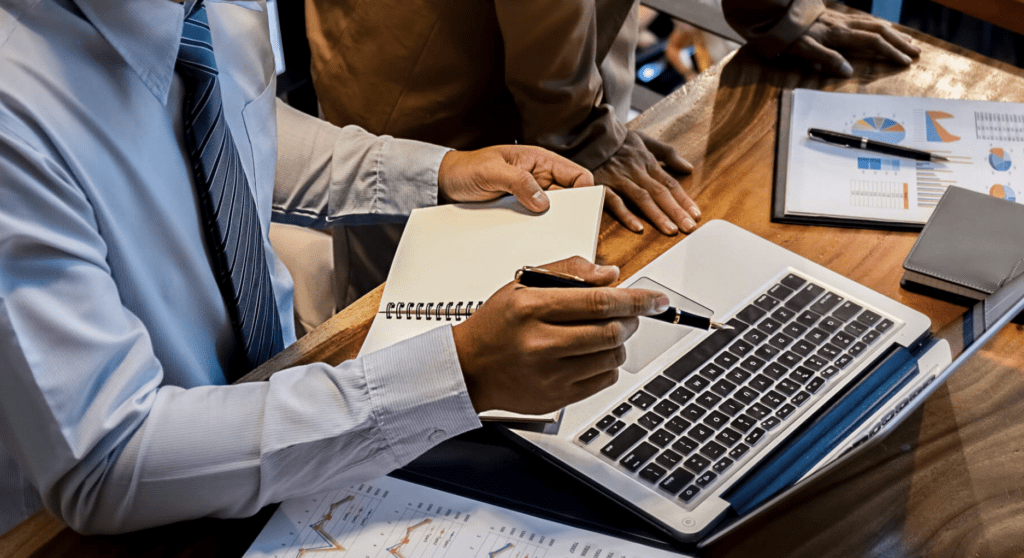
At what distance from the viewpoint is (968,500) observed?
81cm

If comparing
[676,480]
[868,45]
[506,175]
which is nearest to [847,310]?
[676,480]

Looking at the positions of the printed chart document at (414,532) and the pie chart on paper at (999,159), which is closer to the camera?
the printed chart document at (414,532)

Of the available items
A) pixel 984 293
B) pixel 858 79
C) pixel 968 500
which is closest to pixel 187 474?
pixel 968 500

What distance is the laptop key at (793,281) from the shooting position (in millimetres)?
1017

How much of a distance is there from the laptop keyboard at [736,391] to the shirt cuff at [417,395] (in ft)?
Result: 0.44

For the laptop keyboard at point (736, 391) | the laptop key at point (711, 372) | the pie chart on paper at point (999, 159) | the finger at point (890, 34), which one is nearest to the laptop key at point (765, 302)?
the laptop keyboard at point (736, 391)

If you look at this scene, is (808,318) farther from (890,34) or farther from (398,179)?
(890,34)

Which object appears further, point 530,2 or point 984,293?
point 530,2

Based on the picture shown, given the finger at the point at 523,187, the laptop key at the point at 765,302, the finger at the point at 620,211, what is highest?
the finger at the point at 523,187

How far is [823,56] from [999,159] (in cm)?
34

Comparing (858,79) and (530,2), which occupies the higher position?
(530,2)

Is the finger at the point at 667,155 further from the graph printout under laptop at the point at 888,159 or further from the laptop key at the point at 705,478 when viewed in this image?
the laptop key at the point at 705,478

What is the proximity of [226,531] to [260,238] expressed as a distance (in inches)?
14.7

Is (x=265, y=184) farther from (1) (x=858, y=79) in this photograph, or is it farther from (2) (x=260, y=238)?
(1) (x=858, y=79)
